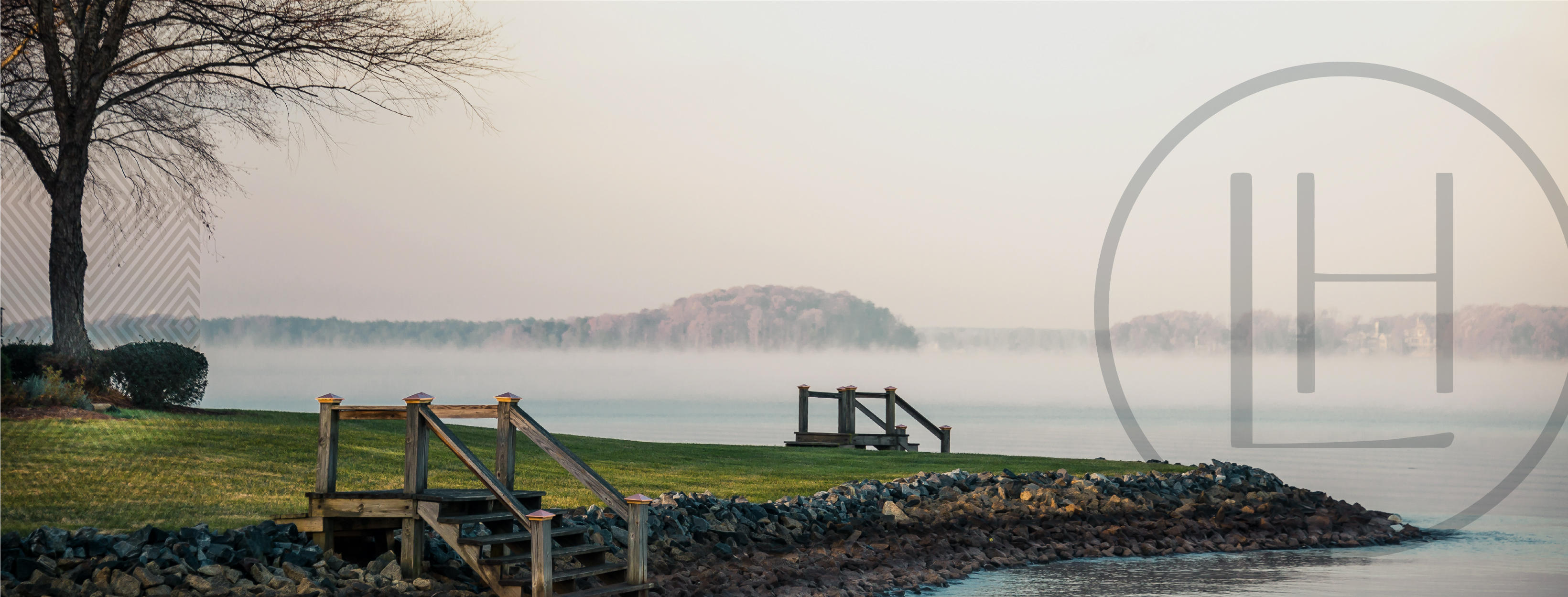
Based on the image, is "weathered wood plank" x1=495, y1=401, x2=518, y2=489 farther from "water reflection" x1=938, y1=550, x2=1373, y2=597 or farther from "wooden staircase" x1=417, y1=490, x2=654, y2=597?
"water reflection" x1=938, y1=550, x2=1373, y2=597

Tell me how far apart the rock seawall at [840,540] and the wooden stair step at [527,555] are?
47 cm

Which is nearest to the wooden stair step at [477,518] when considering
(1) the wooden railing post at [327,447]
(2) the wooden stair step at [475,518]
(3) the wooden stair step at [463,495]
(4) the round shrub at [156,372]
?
(2) the wooden stair step at [475,518]

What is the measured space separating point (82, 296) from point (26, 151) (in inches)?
108

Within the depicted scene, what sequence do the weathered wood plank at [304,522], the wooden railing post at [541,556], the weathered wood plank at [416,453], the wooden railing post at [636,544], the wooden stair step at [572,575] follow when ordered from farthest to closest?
the weathered wood plank at [304,522] < the wooden railing post at [636,544] < the weathered wood plank at [416,453] < the wooden stair step at [572,575] < the wooden railing post at [541,556]

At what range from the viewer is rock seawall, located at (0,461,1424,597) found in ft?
31.9

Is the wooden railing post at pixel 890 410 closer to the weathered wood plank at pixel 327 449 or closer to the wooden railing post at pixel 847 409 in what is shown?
the wooden railing post at pixel 847 409

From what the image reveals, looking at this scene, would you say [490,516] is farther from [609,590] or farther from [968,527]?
[968,527]

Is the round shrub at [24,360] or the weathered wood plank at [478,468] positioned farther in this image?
the round shrub at [24,360]

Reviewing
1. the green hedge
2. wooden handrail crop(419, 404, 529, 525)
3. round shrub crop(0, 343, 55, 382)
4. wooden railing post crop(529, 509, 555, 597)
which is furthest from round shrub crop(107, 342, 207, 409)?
wooden railing post crop(529, 509, 555, 597)

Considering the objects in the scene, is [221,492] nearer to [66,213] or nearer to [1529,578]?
[66,213]

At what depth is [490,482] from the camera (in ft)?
33.7

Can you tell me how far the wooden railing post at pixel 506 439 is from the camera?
11.0 metres

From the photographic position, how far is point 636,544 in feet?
35.4

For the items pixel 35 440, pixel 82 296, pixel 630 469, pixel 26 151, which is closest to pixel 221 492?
pixel 35 440
